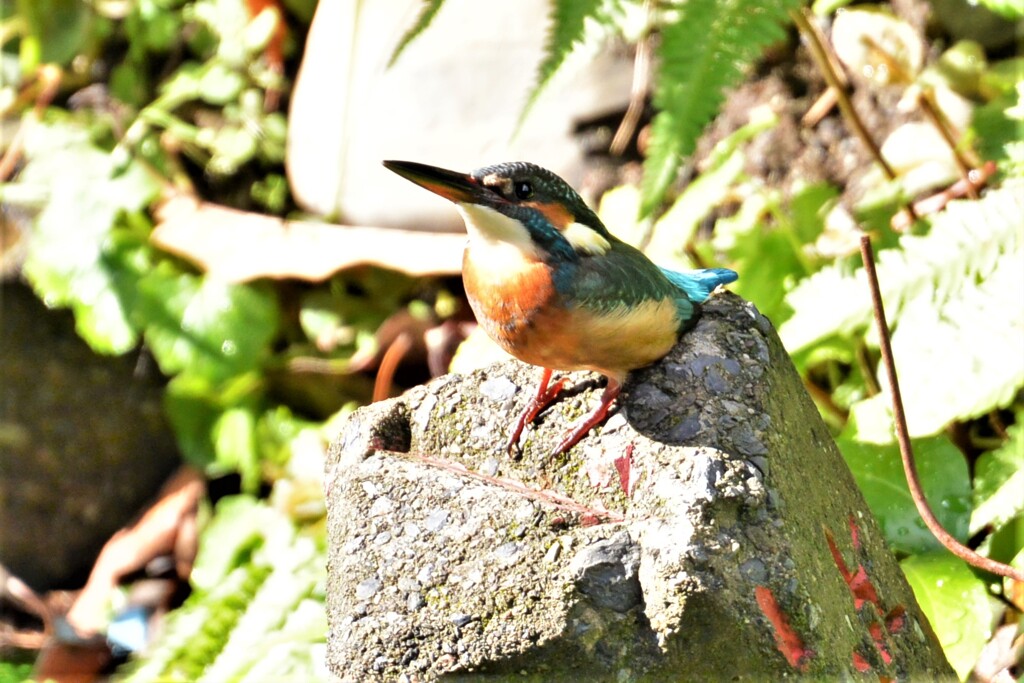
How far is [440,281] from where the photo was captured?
450cm

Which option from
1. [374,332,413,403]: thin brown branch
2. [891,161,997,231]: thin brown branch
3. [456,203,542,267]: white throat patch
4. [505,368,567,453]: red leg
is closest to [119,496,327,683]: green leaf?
[374,332,413,403]: thin brown branch

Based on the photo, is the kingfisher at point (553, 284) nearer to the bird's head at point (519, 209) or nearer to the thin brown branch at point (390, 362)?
the bird's head at point (519, 209)

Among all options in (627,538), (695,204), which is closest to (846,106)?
(695,204)

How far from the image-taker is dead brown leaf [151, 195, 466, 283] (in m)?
4.32

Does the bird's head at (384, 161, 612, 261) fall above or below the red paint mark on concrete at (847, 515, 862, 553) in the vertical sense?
above

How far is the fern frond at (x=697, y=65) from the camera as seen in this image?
2793mm

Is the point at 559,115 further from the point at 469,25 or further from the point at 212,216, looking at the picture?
the point at 212,216

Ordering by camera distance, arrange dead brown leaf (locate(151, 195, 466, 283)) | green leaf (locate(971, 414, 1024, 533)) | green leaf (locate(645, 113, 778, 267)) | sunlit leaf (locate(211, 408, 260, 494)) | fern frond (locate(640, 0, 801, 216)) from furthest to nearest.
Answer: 1. sunlit leaf (locate(211, 408, 260, 494))
2. dead brown leaf (locate(151, 195, 466, 283))
3. green leaf (locate(645, 113, 778, 267))
4. fern frond (locate(640, 0, 801, 216))
5. green leaf (locate(971, 414, 1024, 533))

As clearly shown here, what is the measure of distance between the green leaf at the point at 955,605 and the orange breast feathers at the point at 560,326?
2.70 feet

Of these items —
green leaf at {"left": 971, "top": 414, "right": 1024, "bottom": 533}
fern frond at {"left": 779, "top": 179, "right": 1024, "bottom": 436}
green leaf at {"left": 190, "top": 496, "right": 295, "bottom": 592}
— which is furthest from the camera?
green leaf at {"left": 190, "top": 496, "right": 295, "bottom": 592}

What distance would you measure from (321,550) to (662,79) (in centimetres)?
186

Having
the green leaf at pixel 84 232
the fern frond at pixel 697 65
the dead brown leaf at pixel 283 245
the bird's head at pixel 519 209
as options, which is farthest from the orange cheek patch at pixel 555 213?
the green leaf at pixel 84 232

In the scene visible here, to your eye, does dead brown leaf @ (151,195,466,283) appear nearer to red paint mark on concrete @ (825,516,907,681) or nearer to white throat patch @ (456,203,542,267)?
white throat patch @ (456,203,542,267)

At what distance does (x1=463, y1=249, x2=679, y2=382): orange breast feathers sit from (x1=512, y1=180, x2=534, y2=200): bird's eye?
0.14 m
